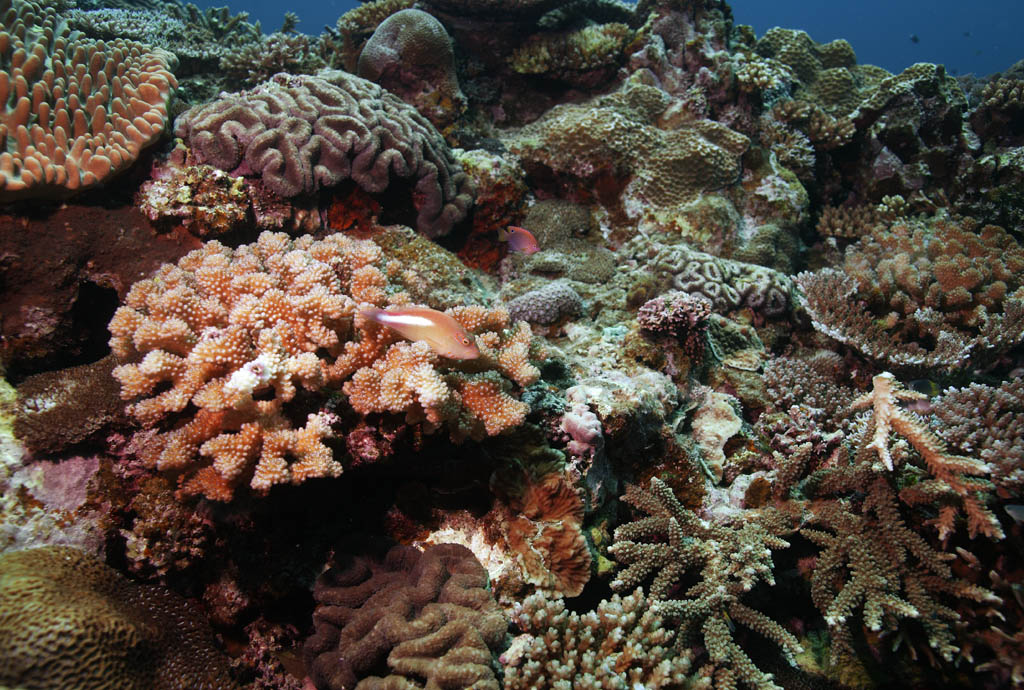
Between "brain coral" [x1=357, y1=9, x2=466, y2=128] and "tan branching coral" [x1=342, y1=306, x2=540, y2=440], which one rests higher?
"brain coral" [x1=357, y1=9, x2=466, y2=128]

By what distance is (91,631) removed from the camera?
2.02 m

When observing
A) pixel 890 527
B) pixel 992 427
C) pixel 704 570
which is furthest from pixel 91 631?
pixel 992 427

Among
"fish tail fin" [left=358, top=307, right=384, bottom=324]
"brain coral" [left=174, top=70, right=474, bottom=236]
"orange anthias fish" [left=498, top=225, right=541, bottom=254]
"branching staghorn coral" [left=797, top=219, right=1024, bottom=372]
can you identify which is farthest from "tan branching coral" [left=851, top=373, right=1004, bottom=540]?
"brain coral" [left=174, top=70, right=474, bottom=236]

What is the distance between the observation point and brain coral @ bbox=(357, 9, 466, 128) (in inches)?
291

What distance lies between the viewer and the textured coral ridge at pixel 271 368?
7.20 feet

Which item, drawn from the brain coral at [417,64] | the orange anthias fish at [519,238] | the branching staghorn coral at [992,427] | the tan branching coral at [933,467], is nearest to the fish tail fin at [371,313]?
the tan branching coral at [933,467]

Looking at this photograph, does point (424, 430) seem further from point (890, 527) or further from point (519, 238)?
point (519, 238)

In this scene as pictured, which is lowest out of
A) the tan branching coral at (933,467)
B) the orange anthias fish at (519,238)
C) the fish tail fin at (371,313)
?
the orange anthias fish at (519,238)

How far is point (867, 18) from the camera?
12544 centimetres

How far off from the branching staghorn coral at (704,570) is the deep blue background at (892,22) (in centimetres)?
11098

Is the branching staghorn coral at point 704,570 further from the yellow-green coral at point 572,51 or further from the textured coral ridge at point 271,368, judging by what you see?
the yellow-green coral at point 572,51

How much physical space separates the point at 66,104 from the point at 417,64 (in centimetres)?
508

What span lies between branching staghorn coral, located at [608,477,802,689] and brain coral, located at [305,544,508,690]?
3.05ft

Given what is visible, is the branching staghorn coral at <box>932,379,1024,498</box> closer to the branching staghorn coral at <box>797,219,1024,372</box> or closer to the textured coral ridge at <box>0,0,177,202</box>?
the branching staghorn coral at <box>797,219,1024,372</box>
